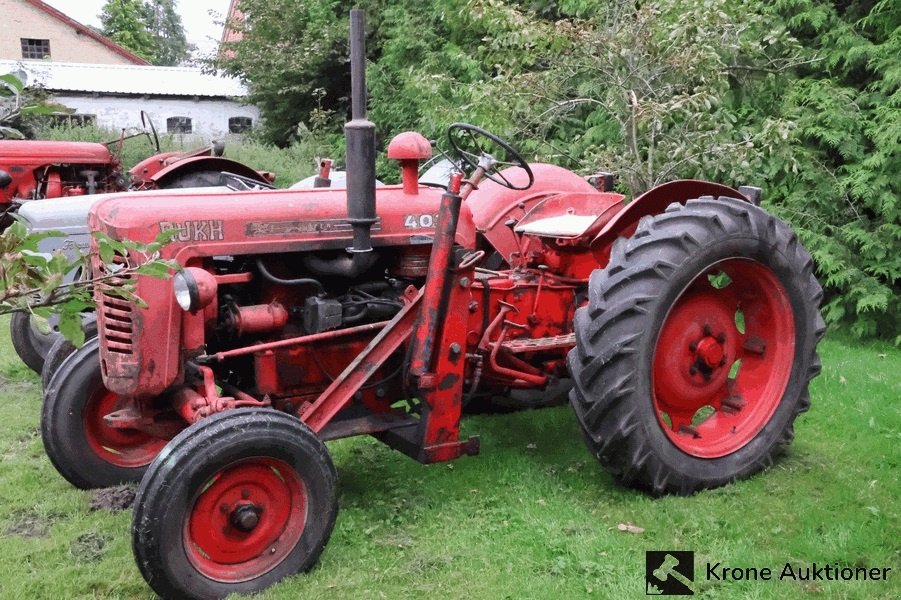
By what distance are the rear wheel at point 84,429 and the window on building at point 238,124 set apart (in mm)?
18154

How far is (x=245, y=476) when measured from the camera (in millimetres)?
2838

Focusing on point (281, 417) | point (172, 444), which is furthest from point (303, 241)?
point (172, 444)

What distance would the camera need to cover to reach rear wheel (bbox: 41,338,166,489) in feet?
12.0

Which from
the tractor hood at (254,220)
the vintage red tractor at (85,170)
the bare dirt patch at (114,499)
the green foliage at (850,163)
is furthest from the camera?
the vintage red tractor at (85,170)

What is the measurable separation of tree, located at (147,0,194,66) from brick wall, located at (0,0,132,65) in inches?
1140

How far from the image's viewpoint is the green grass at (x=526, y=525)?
9.43 feet

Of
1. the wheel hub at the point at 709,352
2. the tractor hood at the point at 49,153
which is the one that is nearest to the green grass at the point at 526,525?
the wheel hub at the point at 709,352

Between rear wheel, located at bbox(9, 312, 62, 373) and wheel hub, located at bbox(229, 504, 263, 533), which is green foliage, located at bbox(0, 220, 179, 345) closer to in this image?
wheel hub, located at bbox(229, 504, 263, 533)

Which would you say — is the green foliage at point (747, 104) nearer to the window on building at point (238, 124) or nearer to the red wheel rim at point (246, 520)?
the red wheel rim at point (246, 520)

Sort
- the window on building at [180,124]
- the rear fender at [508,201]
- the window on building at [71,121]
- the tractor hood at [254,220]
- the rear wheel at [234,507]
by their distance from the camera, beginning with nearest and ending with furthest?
the rear wheel at [234,507] → the tractor hood at [254,220] → the rear fender at [508,201] → the window on building at [71,121] → the window on building at [180,124]

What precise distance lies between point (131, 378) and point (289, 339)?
1.95 feet

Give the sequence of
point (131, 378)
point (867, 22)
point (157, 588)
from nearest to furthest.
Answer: point (157, 588), point (131, 378), point (867, 22)

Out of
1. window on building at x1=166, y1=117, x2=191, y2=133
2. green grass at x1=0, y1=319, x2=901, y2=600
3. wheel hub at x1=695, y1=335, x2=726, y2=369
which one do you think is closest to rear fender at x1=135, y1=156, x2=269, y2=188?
green grass at x1=0, y1=319, x2=901, y2=600

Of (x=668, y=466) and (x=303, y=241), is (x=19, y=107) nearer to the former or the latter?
(x=303, y=241)
